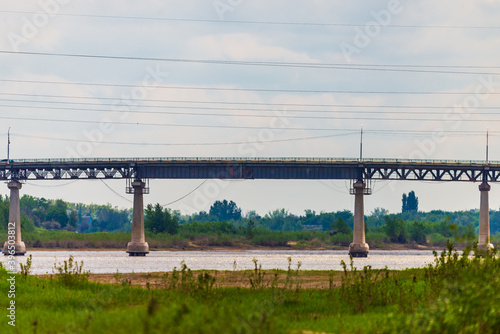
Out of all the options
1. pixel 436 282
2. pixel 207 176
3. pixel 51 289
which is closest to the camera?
pixel 436 282

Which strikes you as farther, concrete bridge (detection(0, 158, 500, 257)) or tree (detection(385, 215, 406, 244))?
tree (detection(385, 215, 406, 244))

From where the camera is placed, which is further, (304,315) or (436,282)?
(436,282)

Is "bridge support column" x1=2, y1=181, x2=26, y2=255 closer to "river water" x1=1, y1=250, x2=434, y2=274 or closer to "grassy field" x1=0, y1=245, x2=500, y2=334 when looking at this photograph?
"river water" x1=1, y1=250, x2=434, y2=274

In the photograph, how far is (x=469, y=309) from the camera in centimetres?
1562

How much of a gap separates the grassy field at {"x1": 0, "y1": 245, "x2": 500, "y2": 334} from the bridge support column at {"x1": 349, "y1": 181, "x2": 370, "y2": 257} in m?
80.6

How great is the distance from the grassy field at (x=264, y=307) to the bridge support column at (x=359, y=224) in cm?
8063

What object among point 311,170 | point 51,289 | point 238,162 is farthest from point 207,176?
point 51,289

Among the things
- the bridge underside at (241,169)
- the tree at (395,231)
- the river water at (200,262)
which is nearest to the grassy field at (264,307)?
the river water at (200,262)

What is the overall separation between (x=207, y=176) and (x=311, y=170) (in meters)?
15.7

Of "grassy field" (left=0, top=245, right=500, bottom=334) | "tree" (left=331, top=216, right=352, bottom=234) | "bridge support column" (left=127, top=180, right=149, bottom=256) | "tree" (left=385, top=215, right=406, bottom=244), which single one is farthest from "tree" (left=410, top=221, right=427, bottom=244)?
"grassy field" (left=0, top=245, right=500, bottom=334)

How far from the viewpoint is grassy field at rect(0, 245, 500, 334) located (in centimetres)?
1395

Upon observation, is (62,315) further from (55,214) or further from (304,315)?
(55,214)

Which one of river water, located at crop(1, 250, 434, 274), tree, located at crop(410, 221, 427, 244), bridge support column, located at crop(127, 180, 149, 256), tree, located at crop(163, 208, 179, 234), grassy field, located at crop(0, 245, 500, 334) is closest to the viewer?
grassy field, located at crop(0, 245, 500, 334)

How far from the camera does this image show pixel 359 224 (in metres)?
112
